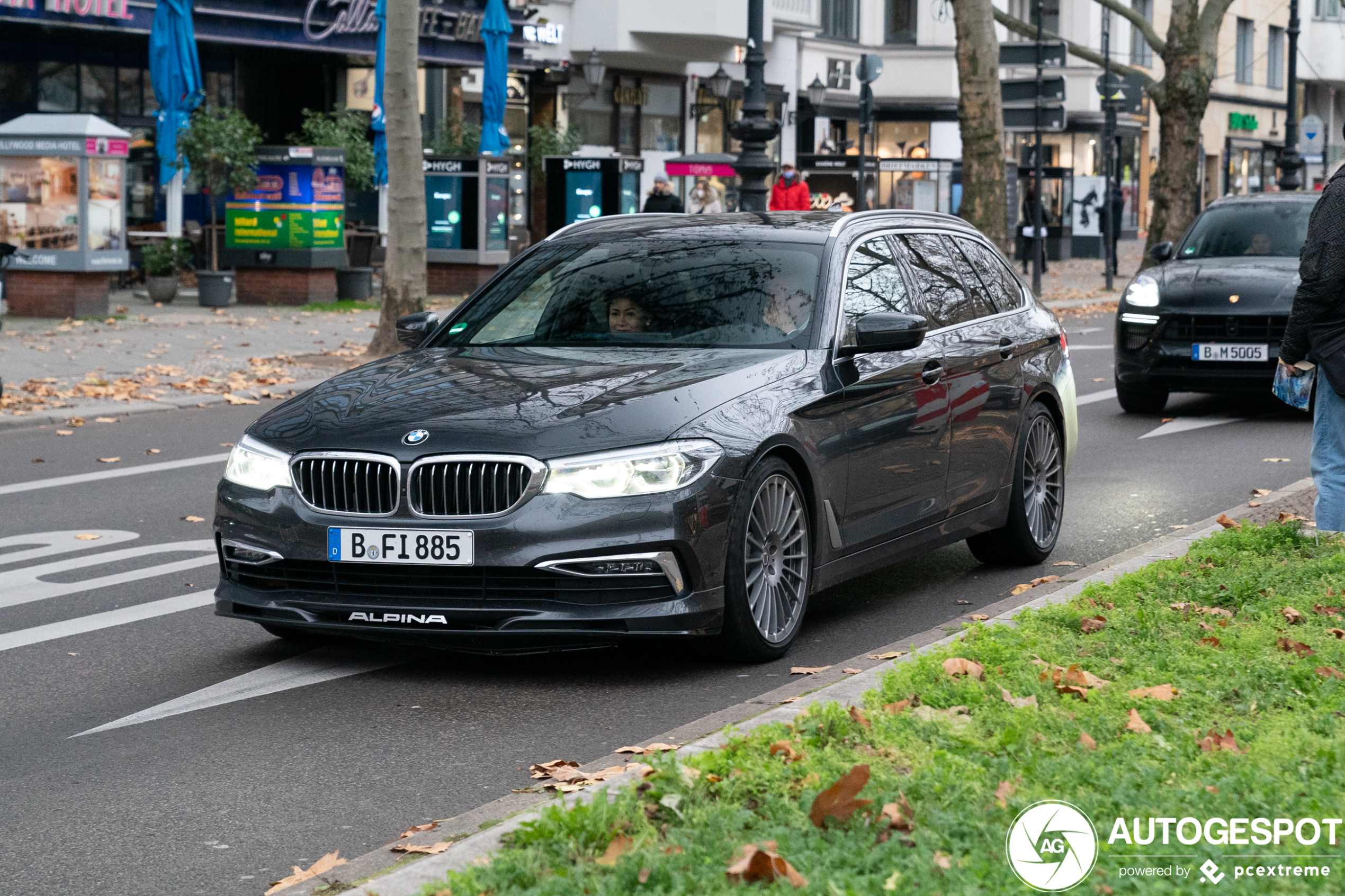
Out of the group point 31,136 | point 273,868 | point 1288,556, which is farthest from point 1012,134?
point 273,868

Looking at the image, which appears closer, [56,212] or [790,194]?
[56,212]

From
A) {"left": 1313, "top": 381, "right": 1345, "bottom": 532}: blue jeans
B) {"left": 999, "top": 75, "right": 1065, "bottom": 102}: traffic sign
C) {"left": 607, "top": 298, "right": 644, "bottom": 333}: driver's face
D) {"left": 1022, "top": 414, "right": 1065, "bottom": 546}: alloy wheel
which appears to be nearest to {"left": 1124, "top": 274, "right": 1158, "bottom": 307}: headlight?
{"left": 1022, "top": 414, "right": 1065, "bottom": 546}: alloy wheel

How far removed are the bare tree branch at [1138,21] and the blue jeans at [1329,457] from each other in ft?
96.2

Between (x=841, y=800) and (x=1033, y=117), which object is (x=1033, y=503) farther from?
(x=1033, y=117)

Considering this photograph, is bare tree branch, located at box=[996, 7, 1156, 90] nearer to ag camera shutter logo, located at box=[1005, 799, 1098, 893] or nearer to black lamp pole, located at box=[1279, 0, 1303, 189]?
black lamp pole, located at box=[1279, 0, 1303, 189]

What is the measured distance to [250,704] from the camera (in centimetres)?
604

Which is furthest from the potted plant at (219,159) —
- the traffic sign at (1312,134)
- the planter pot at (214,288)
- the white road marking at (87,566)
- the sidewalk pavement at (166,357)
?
the traffic sign at (1312,134)

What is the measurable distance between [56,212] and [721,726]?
1856 cm

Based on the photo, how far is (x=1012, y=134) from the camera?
5984cm

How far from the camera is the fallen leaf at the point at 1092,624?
6.24 meters

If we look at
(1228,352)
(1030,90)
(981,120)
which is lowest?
(1228,352)

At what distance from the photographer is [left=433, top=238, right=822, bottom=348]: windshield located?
7.05 meters

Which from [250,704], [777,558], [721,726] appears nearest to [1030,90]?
[777,558]

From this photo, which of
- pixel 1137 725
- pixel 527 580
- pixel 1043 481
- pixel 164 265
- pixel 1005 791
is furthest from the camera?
pixel 164 265
